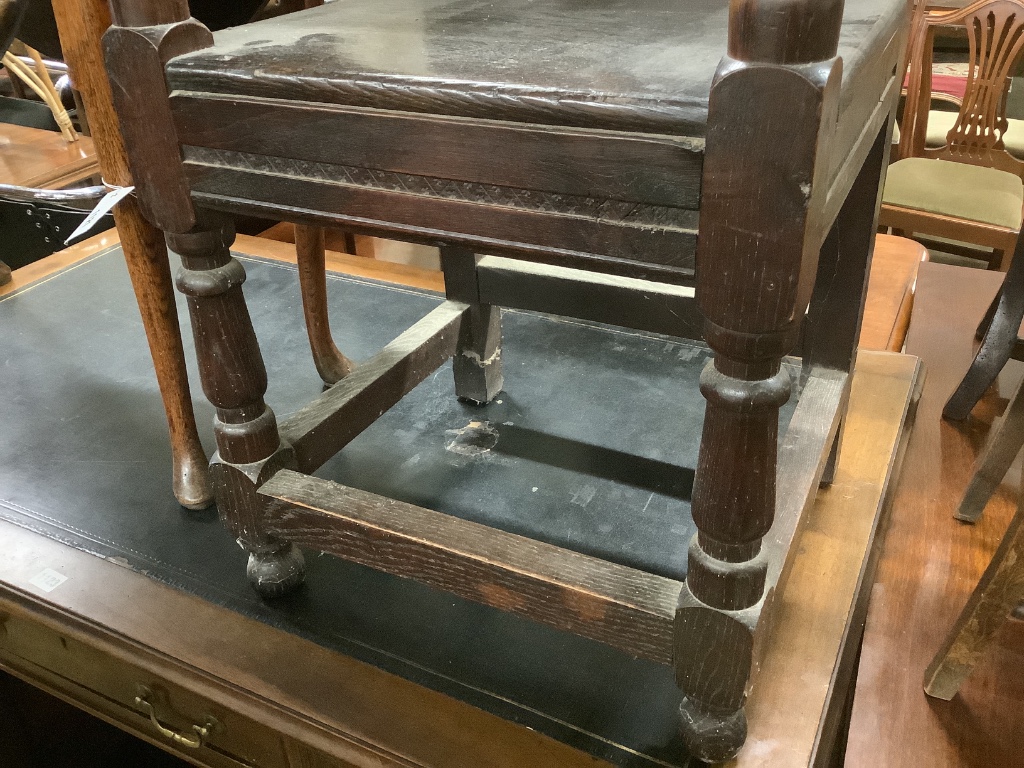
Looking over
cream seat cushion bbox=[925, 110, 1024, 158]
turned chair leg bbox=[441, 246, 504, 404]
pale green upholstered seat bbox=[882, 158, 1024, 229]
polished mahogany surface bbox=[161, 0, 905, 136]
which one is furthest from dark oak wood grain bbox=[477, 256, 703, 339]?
cream seat cushion bbox=[925, 110, 1024, 158]

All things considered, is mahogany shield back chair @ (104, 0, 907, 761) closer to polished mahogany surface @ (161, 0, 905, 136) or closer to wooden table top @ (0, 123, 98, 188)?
polished mahogany surface @ (161, 0, 905, 136)

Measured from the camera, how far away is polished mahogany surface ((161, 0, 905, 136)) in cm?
44

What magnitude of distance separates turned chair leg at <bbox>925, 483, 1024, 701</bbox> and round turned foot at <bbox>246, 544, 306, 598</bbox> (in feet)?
2.04

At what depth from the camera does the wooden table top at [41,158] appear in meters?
1.89

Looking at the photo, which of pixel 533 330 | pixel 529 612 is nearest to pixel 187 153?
pixel 529 612

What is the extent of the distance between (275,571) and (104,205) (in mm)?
381

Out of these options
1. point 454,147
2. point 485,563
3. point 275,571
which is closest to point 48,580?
point 275,571

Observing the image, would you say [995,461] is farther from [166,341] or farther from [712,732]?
[166,341]

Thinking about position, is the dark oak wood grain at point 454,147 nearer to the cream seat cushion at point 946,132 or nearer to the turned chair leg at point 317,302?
the turned chair leg at point 317,302

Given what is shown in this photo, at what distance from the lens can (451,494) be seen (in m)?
0.92

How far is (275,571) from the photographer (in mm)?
788

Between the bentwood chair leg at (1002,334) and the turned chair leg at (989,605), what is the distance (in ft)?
1.39

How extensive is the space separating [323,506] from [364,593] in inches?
6.2

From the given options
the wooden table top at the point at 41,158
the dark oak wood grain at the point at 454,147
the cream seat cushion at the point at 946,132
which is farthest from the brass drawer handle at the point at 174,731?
the cream seat cushion at the point at 946,132
